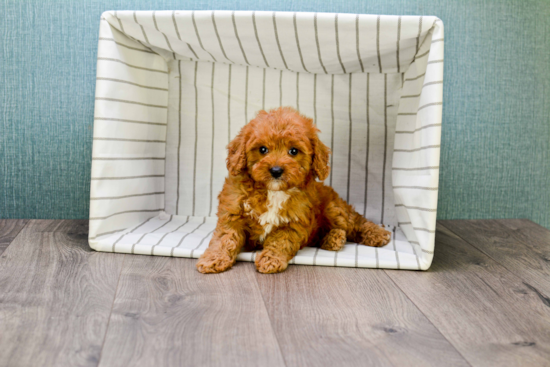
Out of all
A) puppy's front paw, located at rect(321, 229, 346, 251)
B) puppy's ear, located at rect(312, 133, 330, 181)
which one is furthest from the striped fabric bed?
puppy's ear, located at rect(312, 133, 330, 181)

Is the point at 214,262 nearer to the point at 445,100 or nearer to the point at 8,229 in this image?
the point at 8,229

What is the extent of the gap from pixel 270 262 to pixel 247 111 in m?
0.99

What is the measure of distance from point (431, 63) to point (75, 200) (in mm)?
1863

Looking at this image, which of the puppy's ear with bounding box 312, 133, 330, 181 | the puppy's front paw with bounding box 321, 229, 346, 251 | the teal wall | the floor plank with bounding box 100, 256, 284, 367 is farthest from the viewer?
the teal wall

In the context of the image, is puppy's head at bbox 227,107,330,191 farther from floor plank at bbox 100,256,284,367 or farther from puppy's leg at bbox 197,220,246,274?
floor plank at bbox 100,256,284,367

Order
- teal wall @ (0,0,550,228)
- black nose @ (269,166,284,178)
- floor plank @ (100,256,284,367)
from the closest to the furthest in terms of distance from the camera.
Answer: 1. floor plank @ (100,256,284,367)
2. black nose @ (269,166,284,178)
3. teal wall @ (0,0,550,228)

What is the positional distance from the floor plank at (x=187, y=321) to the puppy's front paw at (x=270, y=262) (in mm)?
46

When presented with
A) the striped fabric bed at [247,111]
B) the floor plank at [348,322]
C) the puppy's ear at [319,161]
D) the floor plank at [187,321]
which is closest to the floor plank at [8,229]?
the striped fabric bed at [247,111]

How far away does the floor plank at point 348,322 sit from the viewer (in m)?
1.25

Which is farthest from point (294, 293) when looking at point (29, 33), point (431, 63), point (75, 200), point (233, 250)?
point (29, 33)

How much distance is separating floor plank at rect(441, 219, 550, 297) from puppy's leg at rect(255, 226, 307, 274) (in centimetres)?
85

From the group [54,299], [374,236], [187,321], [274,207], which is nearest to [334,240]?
[374,236]

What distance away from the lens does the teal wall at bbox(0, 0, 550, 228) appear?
2475 mm

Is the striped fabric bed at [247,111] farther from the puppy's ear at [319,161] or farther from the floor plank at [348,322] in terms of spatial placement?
the puppy's ear at [319,161]
